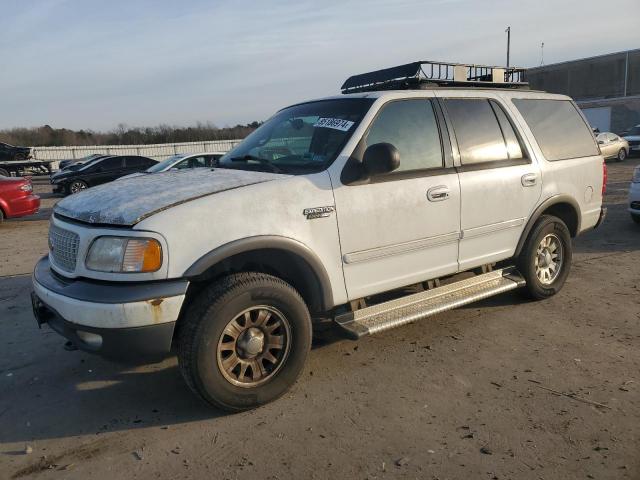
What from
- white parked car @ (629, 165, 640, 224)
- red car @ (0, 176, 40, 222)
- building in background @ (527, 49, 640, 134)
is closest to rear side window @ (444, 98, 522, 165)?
white parked car @ (629, 165, 640, 224)

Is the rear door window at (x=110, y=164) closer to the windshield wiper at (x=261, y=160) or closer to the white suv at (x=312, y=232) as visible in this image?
the white suv at (x=312, y=232)

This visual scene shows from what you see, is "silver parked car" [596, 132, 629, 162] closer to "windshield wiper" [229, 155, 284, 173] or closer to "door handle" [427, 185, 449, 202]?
"door handle" [427, 185, 449, 202]

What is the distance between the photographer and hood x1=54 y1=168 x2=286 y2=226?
3074 mm

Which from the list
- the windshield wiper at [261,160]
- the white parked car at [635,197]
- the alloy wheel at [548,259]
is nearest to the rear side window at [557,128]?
the alloy wheel at [548,259]

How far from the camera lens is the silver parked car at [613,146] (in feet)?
69.1

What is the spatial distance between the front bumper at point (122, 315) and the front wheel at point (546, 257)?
3.38 m

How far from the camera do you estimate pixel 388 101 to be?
4012 millimetres

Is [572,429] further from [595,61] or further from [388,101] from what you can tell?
[595,61]

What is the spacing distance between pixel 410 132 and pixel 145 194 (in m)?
2.04

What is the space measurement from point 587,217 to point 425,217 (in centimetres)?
254

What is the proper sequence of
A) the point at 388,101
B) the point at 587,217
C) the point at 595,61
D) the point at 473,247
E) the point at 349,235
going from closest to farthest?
the point at 349,235
the point at 388,101
the point at 473,247
the point at 587,217
the point at 595,61

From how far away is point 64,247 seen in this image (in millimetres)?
3344

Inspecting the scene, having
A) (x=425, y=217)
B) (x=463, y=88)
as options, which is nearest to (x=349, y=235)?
(x=425, y=217)

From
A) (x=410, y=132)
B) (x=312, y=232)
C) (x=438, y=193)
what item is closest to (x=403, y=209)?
(x=438, y=193)
